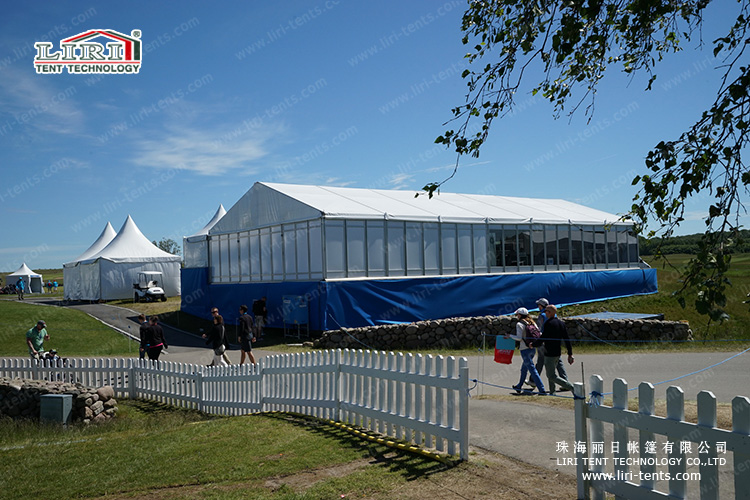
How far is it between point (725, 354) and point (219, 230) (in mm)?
24010

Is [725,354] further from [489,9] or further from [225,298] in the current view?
[225,298]

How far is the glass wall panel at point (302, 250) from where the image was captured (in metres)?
24.6

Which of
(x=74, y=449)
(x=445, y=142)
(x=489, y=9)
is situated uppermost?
(x=489, y=9)

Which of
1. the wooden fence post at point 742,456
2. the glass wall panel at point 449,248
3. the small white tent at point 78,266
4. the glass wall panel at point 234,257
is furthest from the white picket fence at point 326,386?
the small white tent at point 78,266

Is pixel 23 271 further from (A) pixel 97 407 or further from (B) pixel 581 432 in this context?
(B) pixel 581 432

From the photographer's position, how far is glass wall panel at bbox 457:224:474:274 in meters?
27.0

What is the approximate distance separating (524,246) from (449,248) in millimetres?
4845

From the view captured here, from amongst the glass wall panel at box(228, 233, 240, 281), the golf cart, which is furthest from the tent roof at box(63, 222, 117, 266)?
the glass wall panel at box(228, 233, 240, 281)

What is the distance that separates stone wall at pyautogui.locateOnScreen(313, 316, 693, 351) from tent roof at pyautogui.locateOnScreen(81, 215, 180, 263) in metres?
26.6

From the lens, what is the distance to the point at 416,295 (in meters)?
24.7

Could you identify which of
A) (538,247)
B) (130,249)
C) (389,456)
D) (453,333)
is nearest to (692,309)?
(538,247)

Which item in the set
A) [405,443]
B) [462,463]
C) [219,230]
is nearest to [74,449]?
[405,443]

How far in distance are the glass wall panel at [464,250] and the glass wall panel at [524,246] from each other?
320 centimetres

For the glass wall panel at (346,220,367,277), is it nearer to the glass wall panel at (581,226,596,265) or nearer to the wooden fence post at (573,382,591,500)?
the glass wall panel at (581,226,596,265)
